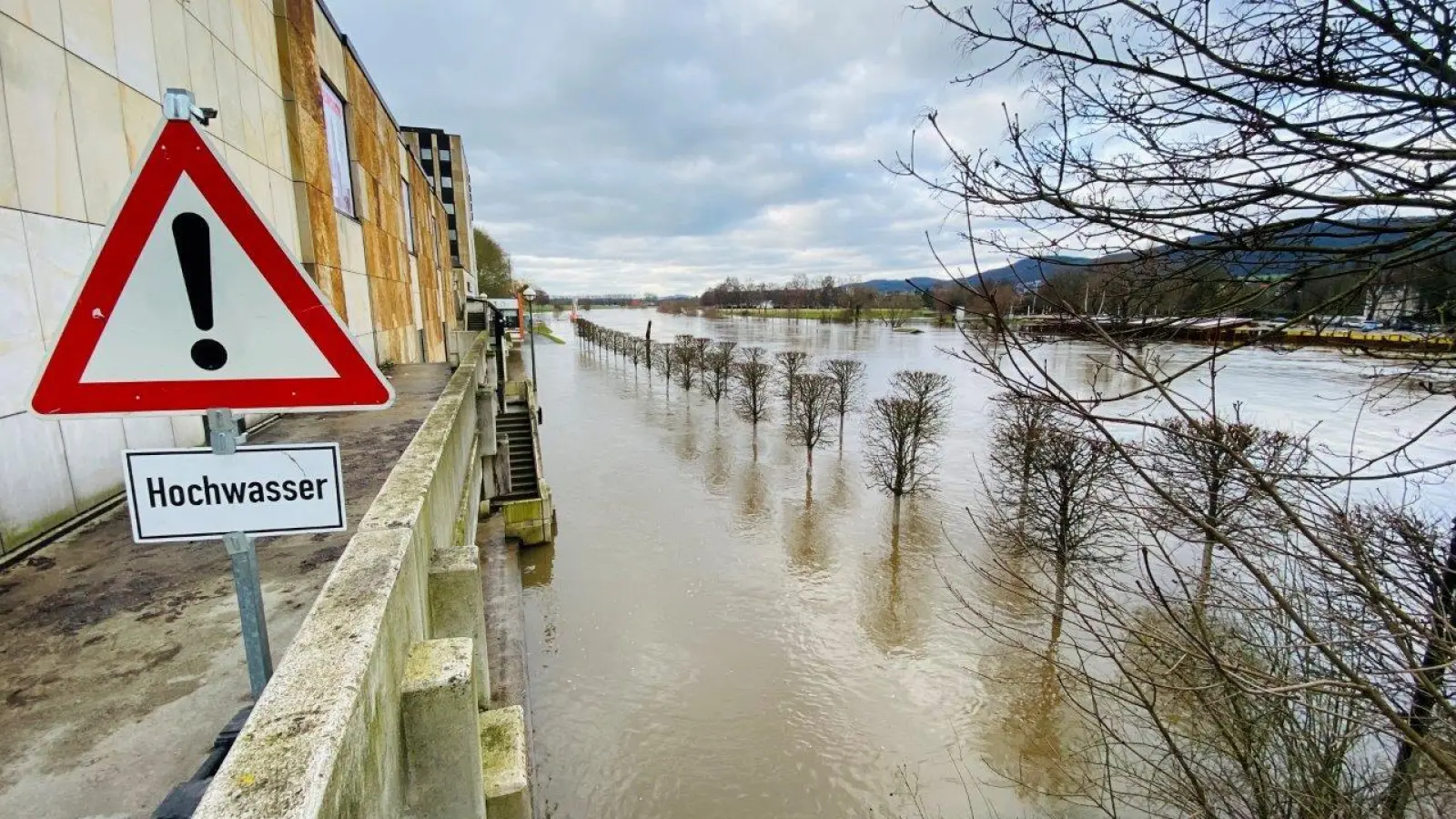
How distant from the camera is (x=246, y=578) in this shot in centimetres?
172

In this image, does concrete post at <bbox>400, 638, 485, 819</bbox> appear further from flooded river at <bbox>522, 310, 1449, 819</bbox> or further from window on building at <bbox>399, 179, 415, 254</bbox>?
window on building at <bbox>399, 179, 415, 254</bbox>

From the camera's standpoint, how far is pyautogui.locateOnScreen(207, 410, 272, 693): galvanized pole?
5.56 feet

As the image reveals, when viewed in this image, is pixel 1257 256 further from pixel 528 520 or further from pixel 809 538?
pixel 528 520

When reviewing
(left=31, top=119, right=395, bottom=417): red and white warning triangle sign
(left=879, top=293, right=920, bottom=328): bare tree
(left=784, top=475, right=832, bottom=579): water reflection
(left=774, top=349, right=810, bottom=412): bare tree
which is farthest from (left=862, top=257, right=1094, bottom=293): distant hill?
(left=879, top=293, right=920, bottom=328): bare tree

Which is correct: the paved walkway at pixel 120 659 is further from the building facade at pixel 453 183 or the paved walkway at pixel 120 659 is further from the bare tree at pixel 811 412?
the building facade at pixel 453 183

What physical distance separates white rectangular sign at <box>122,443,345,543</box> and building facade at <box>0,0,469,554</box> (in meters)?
0.94

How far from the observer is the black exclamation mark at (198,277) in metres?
1.64

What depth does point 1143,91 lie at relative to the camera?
2.90 meters

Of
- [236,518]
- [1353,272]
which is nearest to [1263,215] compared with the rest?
[1353,272]

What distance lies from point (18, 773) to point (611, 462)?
21.9m

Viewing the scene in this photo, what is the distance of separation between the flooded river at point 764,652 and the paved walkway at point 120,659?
16.1ft

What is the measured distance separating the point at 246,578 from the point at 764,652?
1134 centimetres

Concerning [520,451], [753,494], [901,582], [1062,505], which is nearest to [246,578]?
[1062,505]

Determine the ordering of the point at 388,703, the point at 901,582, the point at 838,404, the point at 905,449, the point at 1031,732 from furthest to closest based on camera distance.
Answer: the point at 838,404 → the point at 905,449 → the point at 901,582 → the point at 1031,732 → the point at 388,703
